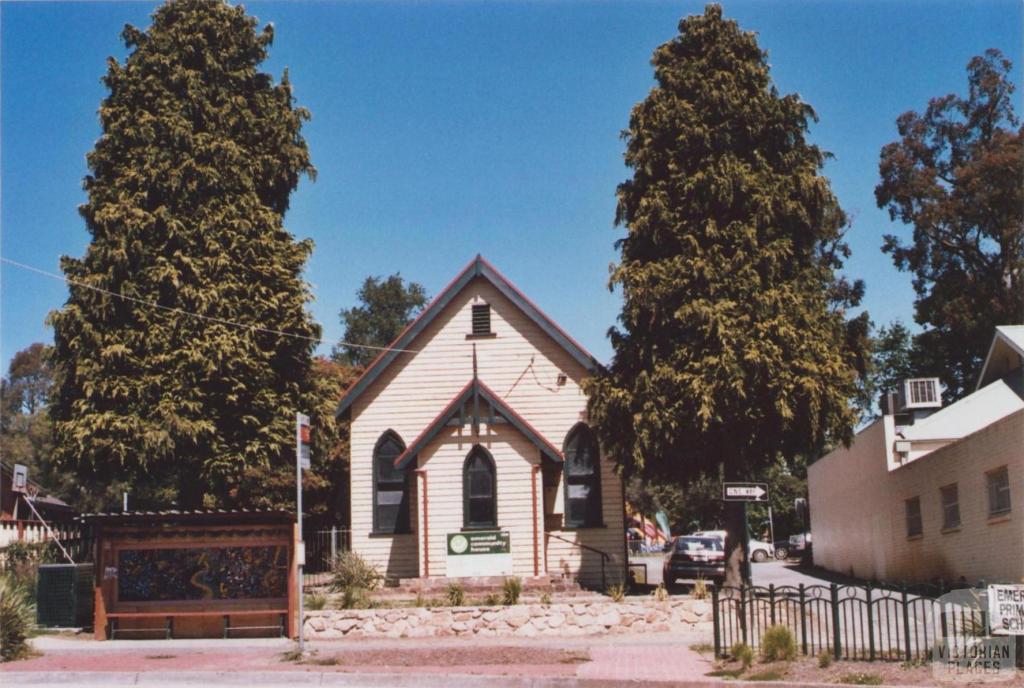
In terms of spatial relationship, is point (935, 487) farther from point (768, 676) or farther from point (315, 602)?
point (315, 602)

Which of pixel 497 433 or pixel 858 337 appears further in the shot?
pixel 497 433

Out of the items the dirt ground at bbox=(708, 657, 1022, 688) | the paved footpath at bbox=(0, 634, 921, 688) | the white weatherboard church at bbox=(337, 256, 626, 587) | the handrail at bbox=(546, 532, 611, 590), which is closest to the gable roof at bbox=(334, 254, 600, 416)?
the white weatherboard church at bbox=(337, 256, 626, 587)

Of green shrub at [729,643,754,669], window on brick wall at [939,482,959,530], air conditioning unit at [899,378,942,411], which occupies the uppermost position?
air conditioning unit at [899,378,942,411]

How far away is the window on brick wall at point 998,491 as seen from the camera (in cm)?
2232

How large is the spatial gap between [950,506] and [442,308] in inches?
540

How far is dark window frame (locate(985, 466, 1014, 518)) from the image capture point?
22.2 meters

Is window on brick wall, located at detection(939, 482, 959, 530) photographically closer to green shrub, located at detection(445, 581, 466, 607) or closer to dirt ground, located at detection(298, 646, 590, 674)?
green shrub, located at detection(445, 581, 466, 607)

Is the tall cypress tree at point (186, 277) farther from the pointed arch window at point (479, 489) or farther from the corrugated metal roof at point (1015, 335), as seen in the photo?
the corrugated metal roof at point (1015, 335)

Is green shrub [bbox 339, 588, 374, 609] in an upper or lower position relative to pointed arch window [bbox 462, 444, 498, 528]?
lower

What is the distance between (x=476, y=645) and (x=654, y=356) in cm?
771

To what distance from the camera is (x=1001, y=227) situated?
141ft

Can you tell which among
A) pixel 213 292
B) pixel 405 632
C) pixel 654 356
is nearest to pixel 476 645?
pixel 405 632

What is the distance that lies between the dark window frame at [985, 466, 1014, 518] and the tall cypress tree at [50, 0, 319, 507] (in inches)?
671

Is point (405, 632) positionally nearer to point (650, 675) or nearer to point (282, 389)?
point (650, 675)
